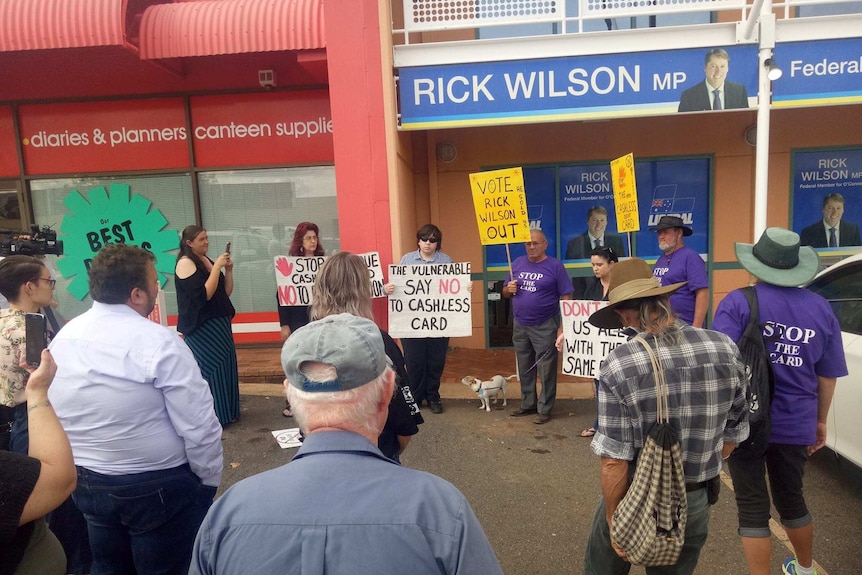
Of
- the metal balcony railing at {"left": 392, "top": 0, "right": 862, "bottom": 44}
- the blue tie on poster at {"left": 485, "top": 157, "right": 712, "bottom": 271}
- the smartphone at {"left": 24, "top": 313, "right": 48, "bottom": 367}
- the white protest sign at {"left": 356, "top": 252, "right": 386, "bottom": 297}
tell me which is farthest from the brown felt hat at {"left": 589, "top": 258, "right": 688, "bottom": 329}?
A: the blue tie on poster at {"left": 485, "top": 157, "right": 712, "bottom": 271}

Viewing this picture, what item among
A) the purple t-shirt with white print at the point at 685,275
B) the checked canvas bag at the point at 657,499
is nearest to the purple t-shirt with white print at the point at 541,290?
the purple t-shirt with white print at the point at 685,275

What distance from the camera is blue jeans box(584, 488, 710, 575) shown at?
2.16 meters

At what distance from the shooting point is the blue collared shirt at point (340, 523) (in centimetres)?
104

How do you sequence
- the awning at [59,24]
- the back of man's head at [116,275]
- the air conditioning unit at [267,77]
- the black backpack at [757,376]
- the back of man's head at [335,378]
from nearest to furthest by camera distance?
the back of man's head at [335,378] → the back of man's head at [116,275] → the black backpack at [757,376] → the awning at [59,24] → the air conditioning unit at [267,77]

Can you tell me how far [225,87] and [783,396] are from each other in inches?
291

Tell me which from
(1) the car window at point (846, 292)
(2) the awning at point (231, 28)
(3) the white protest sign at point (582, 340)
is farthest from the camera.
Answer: (2) the awning at point (231, 28)

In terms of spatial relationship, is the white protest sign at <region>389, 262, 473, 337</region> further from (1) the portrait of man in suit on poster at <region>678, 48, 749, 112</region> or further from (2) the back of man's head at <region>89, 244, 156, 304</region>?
(2) the back of man's head at <region>89, 244, 156, 304</region>

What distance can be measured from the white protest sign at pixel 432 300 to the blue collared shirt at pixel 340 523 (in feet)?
14.5

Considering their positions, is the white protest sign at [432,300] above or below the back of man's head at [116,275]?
below

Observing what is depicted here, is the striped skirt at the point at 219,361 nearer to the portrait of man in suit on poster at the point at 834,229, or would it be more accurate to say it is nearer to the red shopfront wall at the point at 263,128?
the red shopfront wall at the point at 263,128

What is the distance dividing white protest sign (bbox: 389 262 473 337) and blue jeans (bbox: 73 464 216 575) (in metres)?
3.34

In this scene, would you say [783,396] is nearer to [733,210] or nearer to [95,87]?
[733,210]

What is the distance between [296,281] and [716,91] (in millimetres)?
4615

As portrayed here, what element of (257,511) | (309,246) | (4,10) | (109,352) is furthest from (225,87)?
(257,511)
